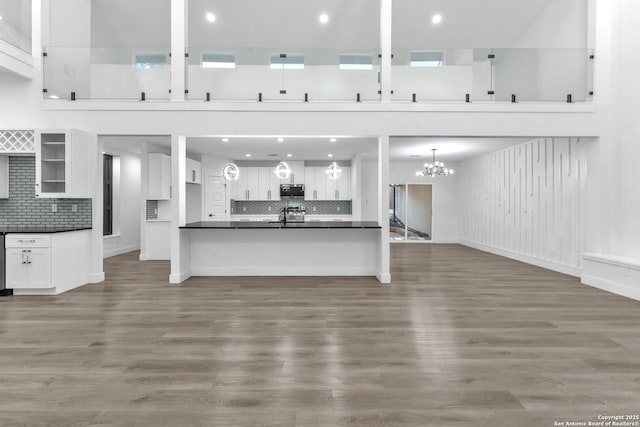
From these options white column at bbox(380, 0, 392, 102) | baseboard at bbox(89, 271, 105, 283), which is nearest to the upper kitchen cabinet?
baseboard at bbox(89, 271, 105, 283)

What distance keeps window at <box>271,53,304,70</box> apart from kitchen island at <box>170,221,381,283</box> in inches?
103

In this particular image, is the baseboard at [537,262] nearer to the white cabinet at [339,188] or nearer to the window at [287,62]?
the white cabinet at [339,188]

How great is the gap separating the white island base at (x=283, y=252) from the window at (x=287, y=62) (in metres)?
2.71

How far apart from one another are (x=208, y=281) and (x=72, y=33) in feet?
17.2

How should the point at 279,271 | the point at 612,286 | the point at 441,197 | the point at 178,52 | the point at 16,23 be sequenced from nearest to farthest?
the point at 612,286 → the point at 16,23 → the point at 178,52 → the point at 279,271 → the point at 441,197

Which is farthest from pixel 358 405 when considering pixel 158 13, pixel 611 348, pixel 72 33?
pixel 158 13

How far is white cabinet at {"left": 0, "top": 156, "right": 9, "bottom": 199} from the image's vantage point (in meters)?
5.71

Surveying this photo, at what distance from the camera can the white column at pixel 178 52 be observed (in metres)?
5.86

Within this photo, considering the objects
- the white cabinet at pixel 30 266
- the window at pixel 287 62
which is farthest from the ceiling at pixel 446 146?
the white cabinet at pixel 30 266

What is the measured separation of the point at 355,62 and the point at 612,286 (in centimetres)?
506

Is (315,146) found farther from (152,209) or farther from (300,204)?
(152,209)

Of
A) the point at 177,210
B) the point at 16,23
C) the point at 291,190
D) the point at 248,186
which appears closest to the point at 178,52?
the point at 16,23

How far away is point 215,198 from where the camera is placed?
10047 millimetres

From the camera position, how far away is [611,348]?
10.1 feet
